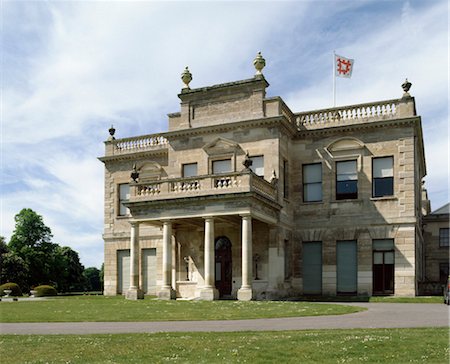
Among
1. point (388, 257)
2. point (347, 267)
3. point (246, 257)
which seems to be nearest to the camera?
point (246, 257)

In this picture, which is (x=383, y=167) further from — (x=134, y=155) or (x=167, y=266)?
(x=134, y=155)

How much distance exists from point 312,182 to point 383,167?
4.44 metres

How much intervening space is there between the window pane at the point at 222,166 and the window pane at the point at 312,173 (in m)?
4.90

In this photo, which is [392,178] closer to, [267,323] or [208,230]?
[208,230]

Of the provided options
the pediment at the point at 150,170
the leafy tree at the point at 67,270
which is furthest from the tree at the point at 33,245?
the pediment at the point at 150,170

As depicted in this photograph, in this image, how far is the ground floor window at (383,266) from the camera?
107 feet

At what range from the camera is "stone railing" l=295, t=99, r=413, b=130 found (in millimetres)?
33625

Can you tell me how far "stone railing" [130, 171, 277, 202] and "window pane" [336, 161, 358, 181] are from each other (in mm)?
4828

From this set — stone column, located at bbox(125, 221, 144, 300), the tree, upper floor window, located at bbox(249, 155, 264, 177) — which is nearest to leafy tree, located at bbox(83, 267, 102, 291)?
the tree

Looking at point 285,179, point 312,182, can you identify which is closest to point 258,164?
point 285,179

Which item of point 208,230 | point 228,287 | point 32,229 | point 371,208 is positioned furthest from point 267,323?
point 32,229

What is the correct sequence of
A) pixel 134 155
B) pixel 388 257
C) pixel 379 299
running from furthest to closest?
pixel 134 155
pixel 388 257
pixel 379 299

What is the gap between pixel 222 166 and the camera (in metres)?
35.0

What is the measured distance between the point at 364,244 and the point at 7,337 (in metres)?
23.8
